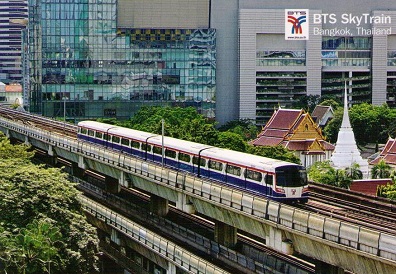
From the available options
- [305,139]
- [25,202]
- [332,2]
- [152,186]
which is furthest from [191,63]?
[25,202]

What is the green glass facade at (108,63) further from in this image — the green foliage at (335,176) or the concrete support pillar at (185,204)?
the concrete support pillar at (185,204)

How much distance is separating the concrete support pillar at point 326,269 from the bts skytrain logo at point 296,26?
11424 cm

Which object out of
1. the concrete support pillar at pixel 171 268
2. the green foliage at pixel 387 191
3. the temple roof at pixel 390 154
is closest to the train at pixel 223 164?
the concrete support pillar at pixel 171 268

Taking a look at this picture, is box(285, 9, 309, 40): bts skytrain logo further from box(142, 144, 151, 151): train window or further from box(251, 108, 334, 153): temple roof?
box(142, 144, 151, 151): train window

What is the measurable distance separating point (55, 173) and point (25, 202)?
603cm

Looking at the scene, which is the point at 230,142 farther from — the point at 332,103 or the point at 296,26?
the point at 296,26

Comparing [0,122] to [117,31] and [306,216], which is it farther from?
[306,216]

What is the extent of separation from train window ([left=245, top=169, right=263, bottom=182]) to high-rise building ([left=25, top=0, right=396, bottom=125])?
100 meters

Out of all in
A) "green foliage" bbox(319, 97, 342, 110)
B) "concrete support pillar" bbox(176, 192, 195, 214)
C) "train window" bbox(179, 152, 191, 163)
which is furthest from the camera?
"green foliage" bbox(319, 97, 342, 110)

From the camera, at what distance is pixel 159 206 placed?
2601 inches

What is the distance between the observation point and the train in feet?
159

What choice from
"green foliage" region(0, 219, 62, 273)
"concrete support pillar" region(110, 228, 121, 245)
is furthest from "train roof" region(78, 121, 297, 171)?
"green foliage" region(0, 219, 62, 273)

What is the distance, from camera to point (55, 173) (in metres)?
58.0

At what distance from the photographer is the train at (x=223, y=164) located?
48.4 meters
